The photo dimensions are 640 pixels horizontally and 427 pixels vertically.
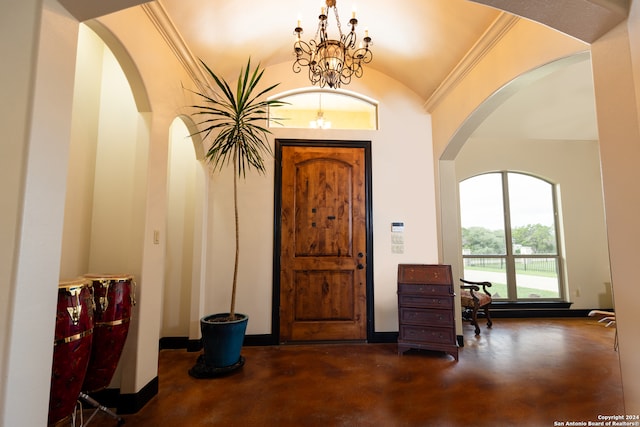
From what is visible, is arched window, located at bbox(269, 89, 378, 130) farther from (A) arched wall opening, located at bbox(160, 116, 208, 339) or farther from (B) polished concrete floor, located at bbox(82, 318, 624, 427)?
(B) polished concrete floor, located at bbox(82, 318, 624, 427)

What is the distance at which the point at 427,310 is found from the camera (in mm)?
3254

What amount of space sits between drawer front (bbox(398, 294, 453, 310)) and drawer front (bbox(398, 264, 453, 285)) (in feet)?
0.54

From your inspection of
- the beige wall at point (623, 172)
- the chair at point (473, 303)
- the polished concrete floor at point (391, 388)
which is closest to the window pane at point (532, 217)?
the chair at point (473, 303)

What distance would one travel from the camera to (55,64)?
1238 mm

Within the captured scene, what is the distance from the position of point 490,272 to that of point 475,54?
13.0 ft

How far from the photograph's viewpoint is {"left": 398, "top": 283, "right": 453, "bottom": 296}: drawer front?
3211mm

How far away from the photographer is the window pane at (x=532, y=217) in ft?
18.1

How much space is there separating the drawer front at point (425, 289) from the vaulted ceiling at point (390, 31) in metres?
2.32

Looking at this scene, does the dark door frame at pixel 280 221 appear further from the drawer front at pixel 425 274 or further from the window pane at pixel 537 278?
the window pane at pixel 537 278

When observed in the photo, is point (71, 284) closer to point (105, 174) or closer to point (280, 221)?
point (105, 174)

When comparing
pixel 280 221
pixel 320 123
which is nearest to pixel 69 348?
pixel 280 221

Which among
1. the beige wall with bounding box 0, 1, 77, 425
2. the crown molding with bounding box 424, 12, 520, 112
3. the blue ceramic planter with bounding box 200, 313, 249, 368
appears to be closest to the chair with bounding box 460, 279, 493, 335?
the crown molding with bounding box 424, 12, 520, 112

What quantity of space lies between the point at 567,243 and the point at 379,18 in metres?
5.08

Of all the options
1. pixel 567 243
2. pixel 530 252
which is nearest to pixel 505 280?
pixel 530 252
